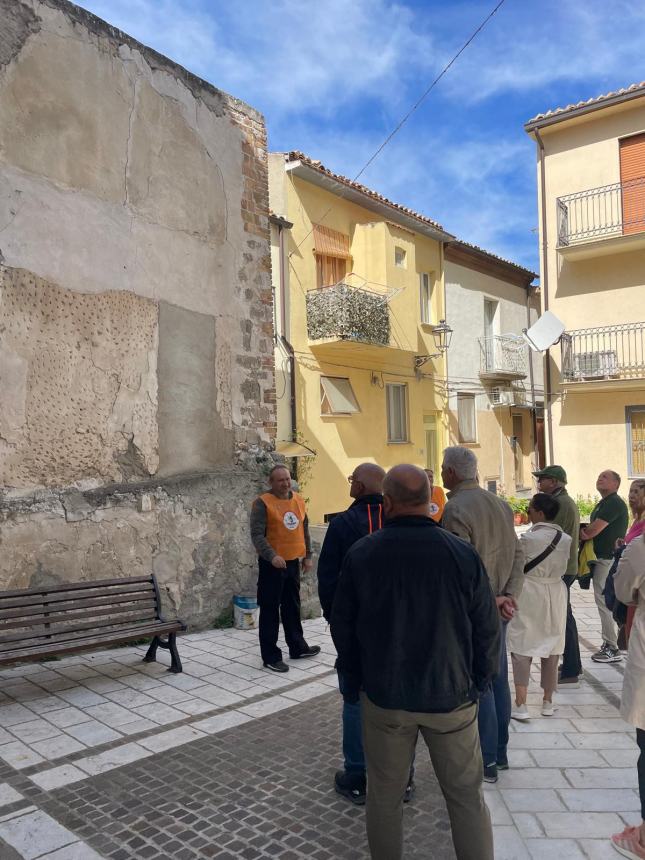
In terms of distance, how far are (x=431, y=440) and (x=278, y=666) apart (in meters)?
15.5

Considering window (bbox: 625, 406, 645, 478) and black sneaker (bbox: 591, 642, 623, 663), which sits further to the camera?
window (bbox: 625, 406, 645, 478)

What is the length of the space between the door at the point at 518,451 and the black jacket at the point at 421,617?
2224 centimetres

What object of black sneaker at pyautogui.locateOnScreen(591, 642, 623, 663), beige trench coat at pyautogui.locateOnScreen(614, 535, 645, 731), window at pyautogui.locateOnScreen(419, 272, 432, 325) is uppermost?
window at pyautogui.locateOnScreen(419, 272, 432, 325)

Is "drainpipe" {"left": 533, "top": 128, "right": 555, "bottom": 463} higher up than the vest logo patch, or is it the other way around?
"drainpipe" {"left": 533, "top": 128, "right": 555, "bottom": 463}

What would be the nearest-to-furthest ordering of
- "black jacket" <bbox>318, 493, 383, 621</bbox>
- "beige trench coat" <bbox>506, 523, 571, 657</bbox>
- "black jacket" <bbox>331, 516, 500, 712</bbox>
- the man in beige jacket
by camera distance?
"black jacket" <bbox>331, 516, 500, 712</bbox>
"black jacket" <bbox>318, 493, 383, 621</bbox>
the man in beige jacket
"beige trench coat" <bbox>506, 523, 571, 657</bbox>

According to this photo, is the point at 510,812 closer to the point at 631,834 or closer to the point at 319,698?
the point at 631,834

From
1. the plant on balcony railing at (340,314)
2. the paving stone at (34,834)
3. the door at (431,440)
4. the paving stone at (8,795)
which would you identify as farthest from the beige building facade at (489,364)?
the paving stone at (34,834)

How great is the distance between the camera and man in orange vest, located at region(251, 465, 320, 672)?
569cm

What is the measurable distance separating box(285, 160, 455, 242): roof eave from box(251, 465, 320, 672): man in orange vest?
11680 millimetres

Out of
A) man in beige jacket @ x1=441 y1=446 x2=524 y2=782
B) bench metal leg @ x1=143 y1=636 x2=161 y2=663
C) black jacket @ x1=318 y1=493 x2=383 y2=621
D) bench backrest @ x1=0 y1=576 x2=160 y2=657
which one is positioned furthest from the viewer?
bench metal leg @ x1=143 y1=636 x2=161 y2=663

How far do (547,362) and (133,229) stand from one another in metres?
12.4

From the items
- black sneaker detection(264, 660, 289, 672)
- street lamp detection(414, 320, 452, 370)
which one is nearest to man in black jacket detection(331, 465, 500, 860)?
black sneaker detection(264, 660, 289, 672)

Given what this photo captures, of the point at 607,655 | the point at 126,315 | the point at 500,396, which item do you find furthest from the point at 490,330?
the point at 126,315

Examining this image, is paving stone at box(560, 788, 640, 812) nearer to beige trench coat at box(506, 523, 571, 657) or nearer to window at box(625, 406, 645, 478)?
beige trench coat at box(506, 523, 571, 657)
